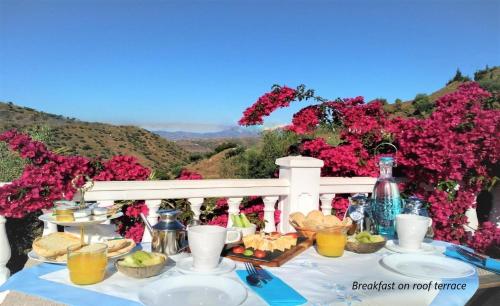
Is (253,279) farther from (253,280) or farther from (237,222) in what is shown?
(237,222)

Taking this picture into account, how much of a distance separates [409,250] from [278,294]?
0.76 m

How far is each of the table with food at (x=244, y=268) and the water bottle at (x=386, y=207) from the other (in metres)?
0.15

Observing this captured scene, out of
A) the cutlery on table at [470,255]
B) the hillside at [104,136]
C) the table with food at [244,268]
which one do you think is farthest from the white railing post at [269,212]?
the hillside at [104,136]

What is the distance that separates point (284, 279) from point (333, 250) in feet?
1.06

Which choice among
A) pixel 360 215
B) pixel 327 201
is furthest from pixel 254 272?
pixel 327 201

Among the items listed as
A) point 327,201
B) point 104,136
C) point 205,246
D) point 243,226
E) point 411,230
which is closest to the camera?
point 205,246

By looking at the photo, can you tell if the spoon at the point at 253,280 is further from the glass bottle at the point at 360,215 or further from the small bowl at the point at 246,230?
the glass bottle at the point at 360,215

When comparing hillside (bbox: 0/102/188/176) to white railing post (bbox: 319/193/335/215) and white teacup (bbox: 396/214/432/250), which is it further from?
white teacup (bbox: 396/214/432/250)

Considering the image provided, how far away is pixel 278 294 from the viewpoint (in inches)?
46.8

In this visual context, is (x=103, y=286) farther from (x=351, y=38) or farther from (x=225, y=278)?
(x=351, y=38)

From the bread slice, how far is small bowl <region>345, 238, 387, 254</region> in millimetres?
995

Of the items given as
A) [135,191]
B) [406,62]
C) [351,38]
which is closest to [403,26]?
[351,38]

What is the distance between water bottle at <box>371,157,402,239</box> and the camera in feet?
6.46

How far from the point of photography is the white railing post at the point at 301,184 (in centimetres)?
286
